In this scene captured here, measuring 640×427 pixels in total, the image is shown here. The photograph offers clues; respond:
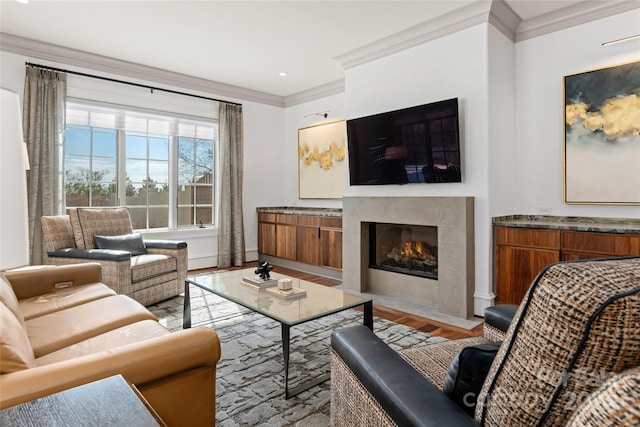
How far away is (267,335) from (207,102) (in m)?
3.86

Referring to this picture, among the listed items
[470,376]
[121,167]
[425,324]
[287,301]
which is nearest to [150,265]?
[287,301]

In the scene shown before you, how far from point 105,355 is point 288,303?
127 centimetres

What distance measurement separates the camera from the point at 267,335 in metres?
2.78

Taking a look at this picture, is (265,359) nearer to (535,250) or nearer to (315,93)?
(535,250)

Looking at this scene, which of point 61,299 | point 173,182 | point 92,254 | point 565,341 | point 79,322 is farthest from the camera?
point 173,182

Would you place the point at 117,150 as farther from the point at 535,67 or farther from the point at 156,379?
the point at 535,67

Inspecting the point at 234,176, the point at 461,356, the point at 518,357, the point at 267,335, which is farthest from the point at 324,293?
the point at 234,176

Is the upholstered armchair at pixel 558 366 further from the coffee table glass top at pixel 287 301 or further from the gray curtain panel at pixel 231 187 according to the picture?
the gray curtain panel at pixel 231 187

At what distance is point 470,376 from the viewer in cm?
88

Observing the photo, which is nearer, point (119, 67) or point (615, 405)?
point (615, 405)

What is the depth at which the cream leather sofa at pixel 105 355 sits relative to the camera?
103cm

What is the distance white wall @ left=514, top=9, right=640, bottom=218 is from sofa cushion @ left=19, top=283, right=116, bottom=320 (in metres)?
3.69

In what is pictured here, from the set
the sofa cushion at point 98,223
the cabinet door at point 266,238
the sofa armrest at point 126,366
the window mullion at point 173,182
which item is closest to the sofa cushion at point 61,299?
the sofa armrest at point 126,366

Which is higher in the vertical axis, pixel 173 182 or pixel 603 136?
pixel 603 136
